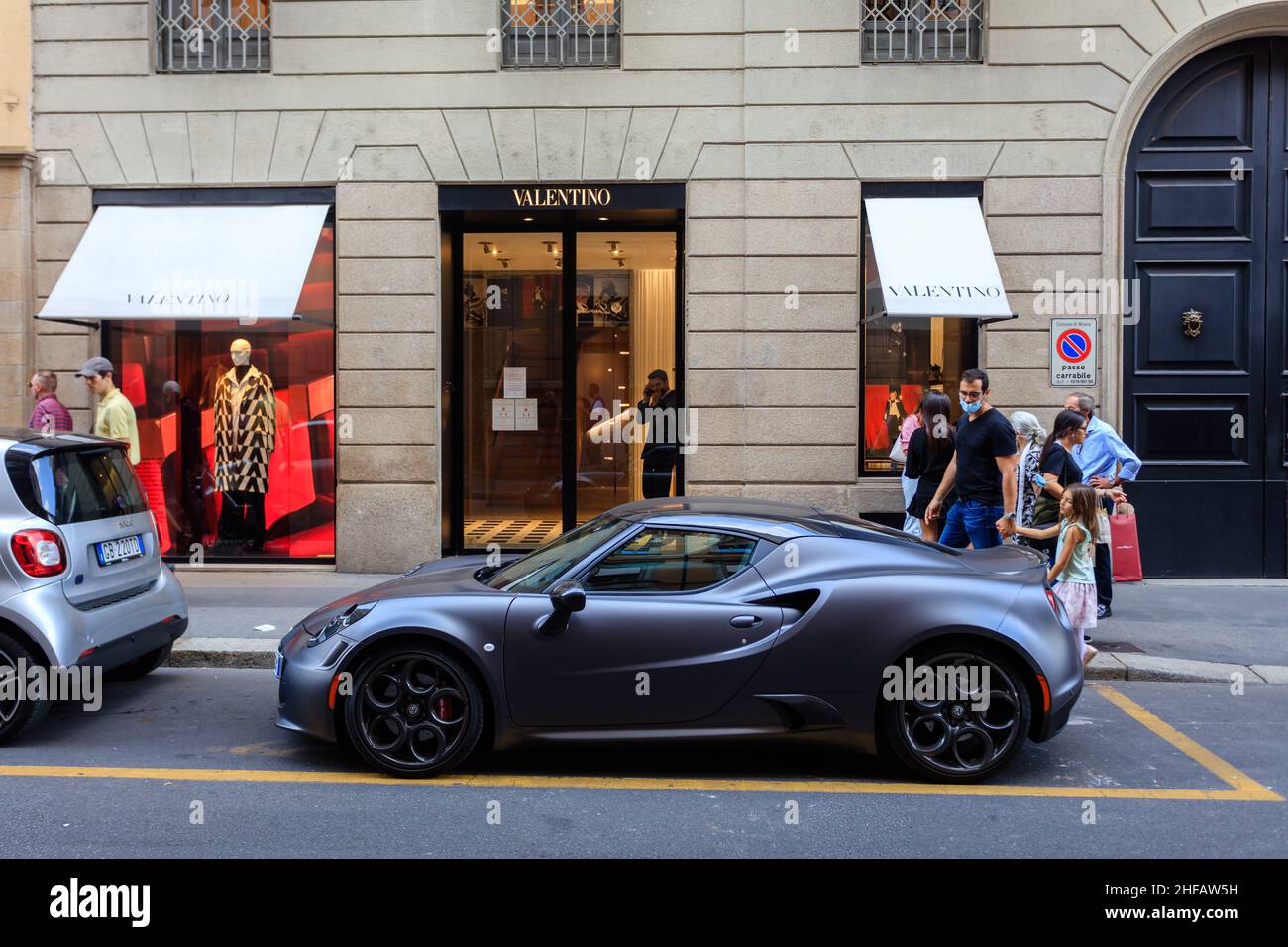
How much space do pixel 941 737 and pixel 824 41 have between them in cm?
827

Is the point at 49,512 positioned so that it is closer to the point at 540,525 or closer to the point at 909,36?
the point at 540,525

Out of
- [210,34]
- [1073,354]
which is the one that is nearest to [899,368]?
[1073,354]

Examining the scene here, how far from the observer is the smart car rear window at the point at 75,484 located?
6.20 m

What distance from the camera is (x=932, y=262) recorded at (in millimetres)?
11141

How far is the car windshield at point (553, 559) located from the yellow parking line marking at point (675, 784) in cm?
94

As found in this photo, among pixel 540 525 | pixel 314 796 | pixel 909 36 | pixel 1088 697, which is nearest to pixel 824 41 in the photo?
pixel 909 36

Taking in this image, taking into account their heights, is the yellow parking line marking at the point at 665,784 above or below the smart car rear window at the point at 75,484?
below

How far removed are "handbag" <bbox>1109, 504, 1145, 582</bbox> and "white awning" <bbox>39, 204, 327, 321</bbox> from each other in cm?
824

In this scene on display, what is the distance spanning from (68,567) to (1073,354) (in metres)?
9.18

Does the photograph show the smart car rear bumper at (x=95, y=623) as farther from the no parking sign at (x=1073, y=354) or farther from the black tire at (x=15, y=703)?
the no parking sign at (x=1073, y=354)

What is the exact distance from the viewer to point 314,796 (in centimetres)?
528

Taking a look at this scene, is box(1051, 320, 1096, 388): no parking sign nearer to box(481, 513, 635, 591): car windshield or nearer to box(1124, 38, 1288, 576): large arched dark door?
box(1124, 38, 1288, 576): large arched dark door

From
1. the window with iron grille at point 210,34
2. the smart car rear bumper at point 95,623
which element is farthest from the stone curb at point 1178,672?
the window with iron grille at point 210,34

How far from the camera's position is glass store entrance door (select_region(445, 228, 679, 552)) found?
12.5 m
